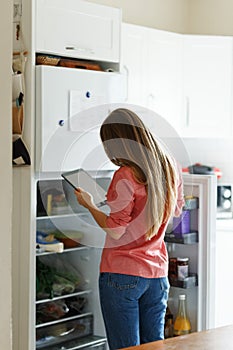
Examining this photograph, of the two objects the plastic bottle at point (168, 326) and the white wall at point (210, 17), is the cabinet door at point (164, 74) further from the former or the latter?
the plastic bottle at point (168, 326)

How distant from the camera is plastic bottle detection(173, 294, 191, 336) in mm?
3633

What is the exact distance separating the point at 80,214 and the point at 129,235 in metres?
0.72

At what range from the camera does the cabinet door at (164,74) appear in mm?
4273

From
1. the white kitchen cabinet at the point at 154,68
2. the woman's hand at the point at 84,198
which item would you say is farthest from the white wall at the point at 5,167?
the white kitchen cabinet at the point at 154,68

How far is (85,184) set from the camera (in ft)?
10.5

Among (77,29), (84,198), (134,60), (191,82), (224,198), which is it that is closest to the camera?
(84,198)

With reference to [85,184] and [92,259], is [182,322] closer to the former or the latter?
[92,259]

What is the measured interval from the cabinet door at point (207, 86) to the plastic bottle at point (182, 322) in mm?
1296

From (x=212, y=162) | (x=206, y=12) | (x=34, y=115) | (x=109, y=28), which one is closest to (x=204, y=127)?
(x=212, y=162)

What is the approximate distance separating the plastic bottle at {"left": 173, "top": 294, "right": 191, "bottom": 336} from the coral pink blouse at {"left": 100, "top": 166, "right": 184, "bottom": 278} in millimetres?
674

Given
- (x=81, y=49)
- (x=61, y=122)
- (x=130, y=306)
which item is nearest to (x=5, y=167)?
(x=130, y=306)

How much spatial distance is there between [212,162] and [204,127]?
0.44m

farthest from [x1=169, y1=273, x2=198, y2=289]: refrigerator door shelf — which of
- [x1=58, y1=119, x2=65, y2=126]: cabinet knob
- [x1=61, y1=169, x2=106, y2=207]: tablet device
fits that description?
[x1=58, y1=119, x2=65, y2=126]: cabinet knob

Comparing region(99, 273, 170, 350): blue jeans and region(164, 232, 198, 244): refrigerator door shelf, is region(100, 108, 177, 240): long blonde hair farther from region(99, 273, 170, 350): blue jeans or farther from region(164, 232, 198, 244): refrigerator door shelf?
region(164, 232, 198, 244): refrigerator door shelf
